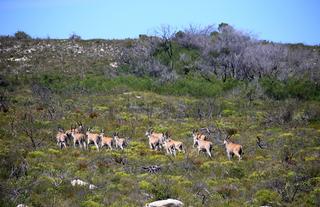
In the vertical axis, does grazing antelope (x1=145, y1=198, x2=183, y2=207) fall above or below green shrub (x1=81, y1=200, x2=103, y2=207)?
above

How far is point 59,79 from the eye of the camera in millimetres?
52375

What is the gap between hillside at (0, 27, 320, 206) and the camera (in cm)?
1839

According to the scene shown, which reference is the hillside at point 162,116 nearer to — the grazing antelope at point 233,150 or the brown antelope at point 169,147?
the grazing antelope at point 233,150

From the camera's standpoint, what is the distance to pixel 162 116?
37.1 meters

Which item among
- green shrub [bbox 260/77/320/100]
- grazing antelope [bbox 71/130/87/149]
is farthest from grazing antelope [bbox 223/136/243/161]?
green shrub [bbox 260/77/320/100]

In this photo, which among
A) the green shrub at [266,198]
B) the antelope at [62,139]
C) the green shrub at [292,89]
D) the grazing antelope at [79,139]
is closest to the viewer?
the green shrub at [266,198]

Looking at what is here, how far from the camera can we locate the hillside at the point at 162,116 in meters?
18.4

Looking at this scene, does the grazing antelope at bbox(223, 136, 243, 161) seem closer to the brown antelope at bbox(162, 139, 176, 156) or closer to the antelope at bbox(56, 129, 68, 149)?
the brown antelope at bbox(162, 139, 176, 156)

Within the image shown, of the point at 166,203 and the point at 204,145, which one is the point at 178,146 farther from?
the point at 166,203

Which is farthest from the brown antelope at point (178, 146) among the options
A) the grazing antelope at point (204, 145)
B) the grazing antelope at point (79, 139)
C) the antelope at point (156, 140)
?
the grazing antelope at point (79, 139)

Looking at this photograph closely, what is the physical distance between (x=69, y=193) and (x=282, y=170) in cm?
1016

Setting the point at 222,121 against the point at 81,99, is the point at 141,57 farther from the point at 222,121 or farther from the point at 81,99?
the point at 222,121

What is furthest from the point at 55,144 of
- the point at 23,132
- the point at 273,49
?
the point at 273,49

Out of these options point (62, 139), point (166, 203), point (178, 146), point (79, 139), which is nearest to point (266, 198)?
point (166, 203)
